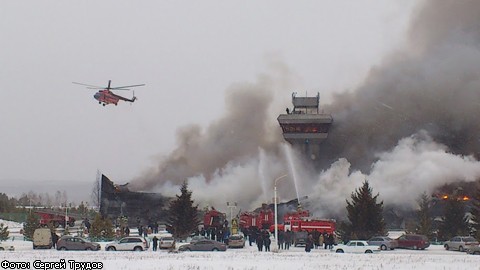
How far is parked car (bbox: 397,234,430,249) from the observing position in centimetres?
4672

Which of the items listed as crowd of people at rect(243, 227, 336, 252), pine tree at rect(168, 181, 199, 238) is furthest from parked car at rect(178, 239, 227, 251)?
pine tree at rect(168, 181, 199, 238)

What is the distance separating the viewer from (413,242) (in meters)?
47.0

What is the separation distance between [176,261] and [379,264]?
11.3 meters

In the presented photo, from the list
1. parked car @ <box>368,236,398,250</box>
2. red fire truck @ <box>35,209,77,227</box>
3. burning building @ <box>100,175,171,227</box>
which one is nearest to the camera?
parked car @ <box>368,236,398,250</box>

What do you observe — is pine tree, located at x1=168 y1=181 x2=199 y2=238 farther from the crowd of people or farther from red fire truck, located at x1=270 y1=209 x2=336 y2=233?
red fire truck, located at x1=270 y1=209 x2=336 y2=233

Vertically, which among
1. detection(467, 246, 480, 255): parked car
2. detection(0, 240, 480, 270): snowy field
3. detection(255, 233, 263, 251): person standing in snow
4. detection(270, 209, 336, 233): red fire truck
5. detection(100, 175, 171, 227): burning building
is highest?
detection(100, 175, 171, 227): burning building

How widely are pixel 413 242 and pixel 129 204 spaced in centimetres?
6208

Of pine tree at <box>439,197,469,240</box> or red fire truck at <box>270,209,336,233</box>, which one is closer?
red fire truck at <box>270,209,336,233</box>

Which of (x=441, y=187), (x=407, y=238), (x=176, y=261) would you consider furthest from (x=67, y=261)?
(x=441, y=187)

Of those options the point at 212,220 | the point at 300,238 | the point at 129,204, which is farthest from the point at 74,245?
the point at 129,204

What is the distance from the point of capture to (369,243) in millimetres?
42781

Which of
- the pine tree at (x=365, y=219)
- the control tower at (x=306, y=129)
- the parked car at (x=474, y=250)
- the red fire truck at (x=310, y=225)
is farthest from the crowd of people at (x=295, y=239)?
the control tower at (x=306, y=129)

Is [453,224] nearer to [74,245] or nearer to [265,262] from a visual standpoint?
[265,262]

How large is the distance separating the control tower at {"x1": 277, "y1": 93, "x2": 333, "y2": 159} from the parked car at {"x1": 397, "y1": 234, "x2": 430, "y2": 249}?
2774 inches
